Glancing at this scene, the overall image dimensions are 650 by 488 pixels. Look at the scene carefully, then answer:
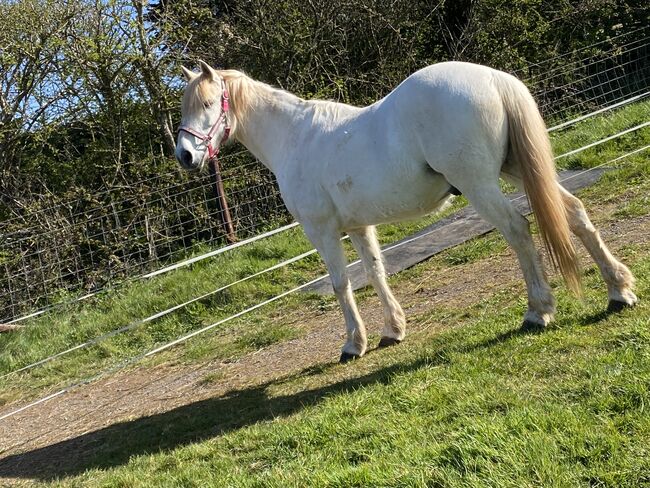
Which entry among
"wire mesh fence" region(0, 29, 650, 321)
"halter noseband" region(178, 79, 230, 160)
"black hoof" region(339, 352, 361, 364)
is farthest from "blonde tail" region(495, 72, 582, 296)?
"wire mesh fence" region(0, 29, 650, 321)

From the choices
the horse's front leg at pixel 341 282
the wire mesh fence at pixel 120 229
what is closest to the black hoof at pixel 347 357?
the horse's front leg at pixel 341 282

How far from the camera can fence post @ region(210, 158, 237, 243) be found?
30.4 ft

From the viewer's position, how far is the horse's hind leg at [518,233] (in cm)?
370

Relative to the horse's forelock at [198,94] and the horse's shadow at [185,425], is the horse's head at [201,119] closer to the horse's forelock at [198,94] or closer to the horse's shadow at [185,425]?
the horse's forelock at [198,94]

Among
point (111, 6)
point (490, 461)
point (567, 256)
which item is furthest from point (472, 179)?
point (111, 6)

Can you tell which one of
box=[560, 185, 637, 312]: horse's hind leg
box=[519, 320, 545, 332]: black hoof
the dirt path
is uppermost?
box=[560, 185, 637, 312]: horse's hind leg

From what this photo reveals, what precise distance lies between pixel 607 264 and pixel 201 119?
2.91 meters

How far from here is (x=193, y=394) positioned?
493 cm

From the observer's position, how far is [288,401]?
4.04 meters

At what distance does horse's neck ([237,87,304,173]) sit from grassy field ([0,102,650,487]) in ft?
5.50

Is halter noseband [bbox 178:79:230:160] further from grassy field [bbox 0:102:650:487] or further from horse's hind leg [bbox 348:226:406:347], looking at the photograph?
grassy field [bbox 0:102:650:487]

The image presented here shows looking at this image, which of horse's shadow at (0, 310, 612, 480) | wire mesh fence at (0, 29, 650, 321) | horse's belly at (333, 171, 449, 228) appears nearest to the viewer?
horse's shadow at (0, 310, 612, 480)

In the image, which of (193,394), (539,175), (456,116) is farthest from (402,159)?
(193,394)

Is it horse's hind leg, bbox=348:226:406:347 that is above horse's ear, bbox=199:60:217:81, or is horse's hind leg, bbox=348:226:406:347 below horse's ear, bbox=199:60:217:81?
below
